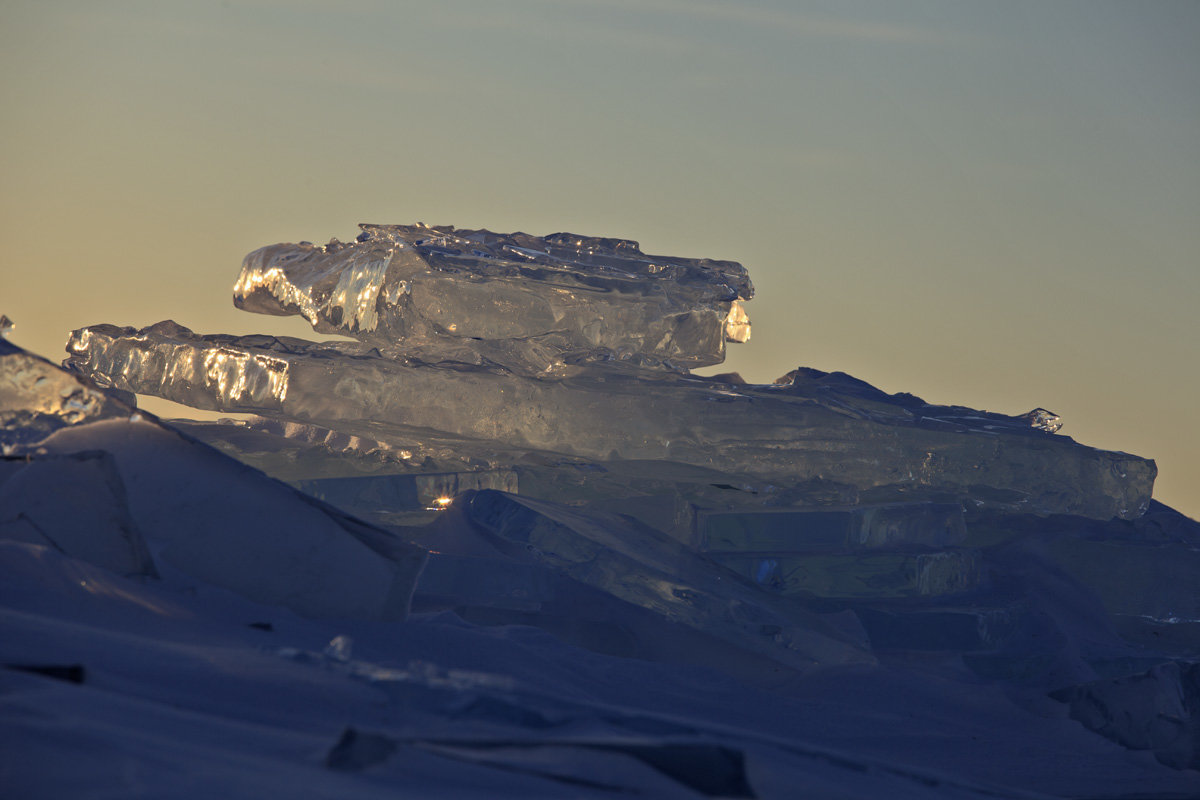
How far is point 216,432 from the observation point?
5.59 metres

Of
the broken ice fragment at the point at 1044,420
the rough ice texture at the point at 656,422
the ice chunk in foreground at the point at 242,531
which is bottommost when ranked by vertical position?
the ice chunk in foreground at the point at 242,531

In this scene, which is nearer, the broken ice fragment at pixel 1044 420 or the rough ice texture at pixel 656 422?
the rough ice texture at pixel 656 422

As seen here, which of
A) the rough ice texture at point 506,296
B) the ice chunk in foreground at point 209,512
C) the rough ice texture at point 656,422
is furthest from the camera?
the rough ice texture at point 506,296

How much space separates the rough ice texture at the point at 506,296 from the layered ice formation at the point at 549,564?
0.06 feet

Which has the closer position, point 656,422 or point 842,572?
point 842,572

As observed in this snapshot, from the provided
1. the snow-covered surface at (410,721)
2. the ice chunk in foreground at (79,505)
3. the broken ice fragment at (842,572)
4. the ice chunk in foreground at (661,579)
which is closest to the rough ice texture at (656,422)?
the broken ice fragment at (842,572)

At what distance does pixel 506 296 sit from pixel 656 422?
1029mm

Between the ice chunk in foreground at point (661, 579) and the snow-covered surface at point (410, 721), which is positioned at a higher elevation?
the ice chunk in foreground at point (661, 579)

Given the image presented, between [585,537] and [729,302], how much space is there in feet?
8.00

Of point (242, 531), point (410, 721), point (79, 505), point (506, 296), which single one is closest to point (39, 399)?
point (79, 505)

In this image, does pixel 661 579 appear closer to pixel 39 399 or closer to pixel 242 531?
pixel 242 531

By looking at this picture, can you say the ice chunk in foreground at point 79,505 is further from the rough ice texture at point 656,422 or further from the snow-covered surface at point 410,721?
the rough ice texture at point 656,422

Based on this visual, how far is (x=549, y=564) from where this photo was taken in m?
3.64

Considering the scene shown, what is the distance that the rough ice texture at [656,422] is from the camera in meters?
5.02
